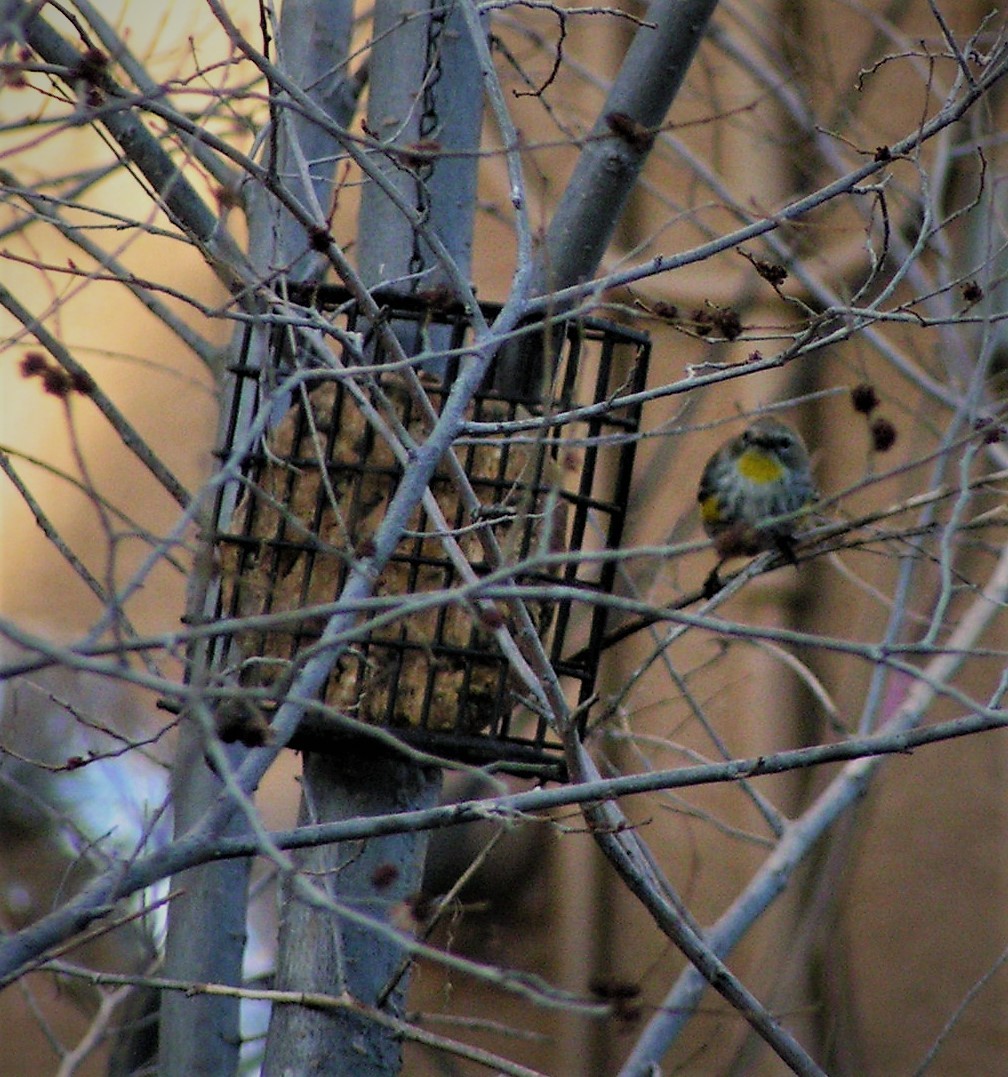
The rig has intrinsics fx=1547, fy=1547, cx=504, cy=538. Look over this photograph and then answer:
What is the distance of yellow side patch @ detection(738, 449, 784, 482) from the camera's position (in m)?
4.43

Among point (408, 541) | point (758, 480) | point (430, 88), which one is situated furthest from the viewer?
point (758, 480)

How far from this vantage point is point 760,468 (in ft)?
14.6

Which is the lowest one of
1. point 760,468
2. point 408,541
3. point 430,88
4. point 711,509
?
point 408,541

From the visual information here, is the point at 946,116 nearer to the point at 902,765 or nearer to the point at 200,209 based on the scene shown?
the point at 200,209

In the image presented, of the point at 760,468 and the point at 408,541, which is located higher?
the point at 760,468

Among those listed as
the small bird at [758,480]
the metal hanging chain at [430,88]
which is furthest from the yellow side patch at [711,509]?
the metal hanging chain at [430,88]

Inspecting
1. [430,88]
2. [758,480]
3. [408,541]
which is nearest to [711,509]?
[758,480]

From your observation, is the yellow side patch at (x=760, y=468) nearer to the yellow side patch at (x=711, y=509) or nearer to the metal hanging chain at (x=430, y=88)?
the yellow side patch at (x=711, y=509)

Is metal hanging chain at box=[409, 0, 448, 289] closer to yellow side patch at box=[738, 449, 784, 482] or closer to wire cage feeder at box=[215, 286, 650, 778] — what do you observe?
wire cage feeder at box=[215, 286, 650, 778]

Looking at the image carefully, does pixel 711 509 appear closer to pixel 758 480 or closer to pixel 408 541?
pixel 758 480

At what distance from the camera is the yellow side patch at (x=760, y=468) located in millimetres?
4434

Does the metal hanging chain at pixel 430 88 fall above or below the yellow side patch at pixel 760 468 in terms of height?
above

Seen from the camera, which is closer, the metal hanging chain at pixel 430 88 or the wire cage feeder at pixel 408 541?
the wire cage feeder at pixel 408 541

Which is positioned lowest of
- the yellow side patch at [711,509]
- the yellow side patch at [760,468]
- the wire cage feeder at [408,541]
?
the wire cage feeder at [408,541]
